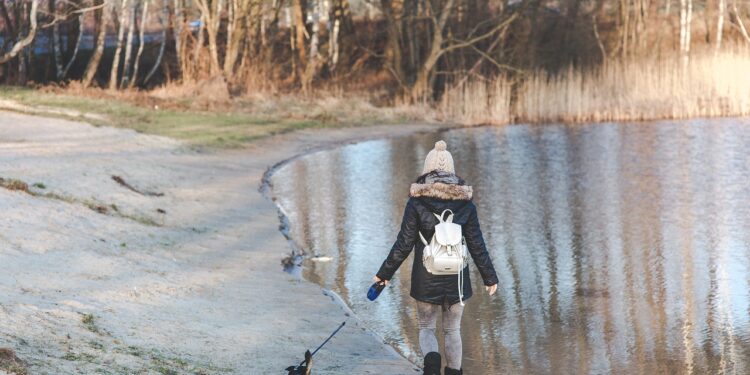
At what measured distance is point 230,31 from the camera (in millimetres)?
38125

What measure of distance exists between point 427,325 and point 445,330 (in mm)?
146

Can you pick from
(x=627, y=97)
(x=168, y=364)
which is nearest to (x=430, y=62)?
(x=627, y=97)

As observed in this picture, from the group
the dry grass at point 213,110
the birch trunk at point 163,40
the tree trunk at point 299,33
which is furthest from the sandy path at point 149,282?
the tree trunk at point 299,33

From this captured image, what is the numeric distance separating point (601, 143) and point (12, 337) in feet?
71.3

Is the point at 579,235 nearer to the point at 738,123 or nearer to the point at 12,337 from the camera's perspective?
the point at 12,337

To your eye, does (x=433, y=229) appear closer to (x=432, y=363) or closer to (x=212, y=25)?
(x=432, y=363)

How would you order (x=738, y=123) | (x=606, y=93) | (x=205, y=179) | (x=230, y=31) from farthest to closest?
(x=230, y=31) → (x=606, y=93) → (x=738, y=123) → (x=205, y=179)

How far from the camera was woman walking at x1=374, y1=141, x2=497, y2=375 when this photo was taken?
22.2ft

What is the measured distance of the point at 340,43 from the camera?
46344 mm

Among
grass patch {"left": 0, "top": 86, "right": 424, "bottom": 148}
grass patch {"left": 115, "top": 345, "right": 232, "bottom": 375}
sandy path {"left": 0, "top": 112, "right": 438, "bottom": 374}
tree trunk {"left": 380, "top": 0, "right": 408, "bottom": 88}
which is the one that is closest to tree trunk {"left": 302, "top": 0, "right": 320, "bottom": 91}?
tree trunk {"left": 380, "top": 0, "right": 408, "bottom": 88}

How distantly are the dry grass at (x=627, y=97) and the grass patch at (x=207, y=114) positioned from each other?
2.95 meters

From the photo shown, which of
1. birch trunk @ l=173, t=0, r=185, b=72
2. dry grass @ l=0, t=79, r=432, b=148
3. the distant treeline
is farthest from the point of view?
birch trunk @ l=173, t=0, r=185, b=72

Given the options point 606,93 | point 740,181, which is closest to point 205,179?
point 740,181

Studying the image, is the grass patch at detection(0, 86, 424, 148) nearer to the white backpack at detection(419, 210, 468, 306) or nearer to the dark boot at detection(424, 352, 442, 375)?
the dark boot at detection(424, 352, 442, 375)
